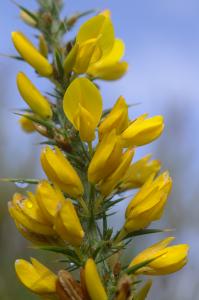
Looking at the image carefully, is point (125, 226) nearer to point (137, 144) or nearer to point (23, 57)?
point (137, 144)

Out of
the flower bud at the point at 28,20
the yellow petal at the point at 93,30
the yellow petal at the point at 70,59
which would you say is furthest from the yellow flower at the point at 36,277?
the flower bud at the point at 28,20

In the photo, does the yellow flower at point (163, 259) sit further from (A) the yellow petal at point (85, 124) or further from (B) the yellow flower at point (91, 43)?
(B) the yellow flower at point (91, 43)

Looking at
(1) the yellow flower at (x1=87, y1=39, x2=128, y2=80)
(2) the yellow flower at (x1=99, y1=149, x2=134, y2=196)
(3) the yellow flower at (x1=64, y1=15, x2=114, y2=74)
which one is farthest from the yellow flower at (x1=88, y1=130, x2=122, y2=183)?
(1) the yellow flower at (x1=87, y1=39, x2=128, y2=80)

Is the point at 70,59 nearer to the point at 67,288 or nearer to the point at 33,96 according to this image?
the point at 33,96

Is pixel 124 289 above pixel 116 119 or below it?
below

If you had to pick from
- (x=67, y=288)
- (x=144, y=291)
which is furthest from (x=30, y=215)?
(x=144, y=291)

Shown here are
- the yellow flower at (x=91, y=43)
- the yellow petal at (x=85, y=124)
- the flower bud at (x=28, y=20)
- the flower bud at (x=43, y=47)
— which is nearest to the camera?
the yellow petal at (x=85, y=124)

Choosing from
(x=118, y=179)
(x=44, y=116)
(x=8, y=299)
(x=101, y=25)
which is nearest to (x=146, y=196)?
(x=118, y=179)
